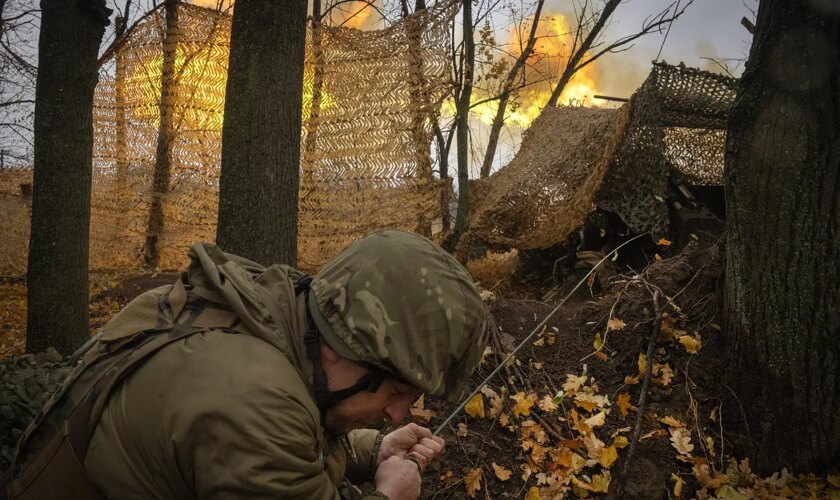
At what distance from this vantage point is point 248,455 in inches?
47.1

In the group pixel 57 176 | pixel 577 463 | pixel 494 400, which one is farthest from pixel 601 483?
pixel 57 176

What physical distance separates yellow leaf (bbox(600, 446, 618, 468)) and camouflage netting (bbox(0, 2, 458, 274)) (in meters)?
3.35

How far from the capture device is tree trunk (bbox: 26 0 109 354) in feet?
13.3

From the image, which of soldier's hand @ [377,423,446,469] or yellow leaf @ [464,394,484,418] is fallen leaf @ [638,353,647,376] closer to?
yellow leaf @ [464,394,484,418]

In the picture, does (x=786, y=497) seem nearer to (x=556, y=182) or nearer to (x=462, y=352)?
(x=462, y=352)

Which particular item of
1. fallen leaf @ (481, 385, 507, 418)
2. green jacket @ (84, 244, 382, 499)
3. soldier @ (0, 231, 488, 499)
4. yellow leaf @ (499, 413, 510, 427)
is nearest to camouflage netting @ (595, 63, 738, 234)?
fallen leaf @ (481, 385, 507, 418)

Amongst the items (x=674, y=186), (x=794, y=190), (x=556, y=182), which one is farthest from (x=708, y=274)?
(x=674, y=186)

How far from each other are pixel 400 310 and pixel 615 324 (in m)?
2.50

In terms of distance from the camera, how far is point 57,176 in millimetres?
4055

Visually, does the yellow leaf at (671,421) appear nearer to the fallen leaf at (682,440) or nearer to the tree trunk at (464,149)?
the fallen leaf at (682,440)

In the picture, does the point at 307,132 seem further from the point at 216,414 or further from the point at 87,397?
the point at 216,414

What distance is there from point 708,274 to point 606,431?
1.29 metres

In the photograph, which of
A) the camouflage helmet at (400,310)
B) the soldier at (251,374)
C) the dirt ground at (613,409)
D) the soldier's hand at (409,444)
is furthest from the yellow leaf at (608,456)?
the camouflage helmet at (400,310)

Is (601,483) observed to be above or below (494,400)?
below
